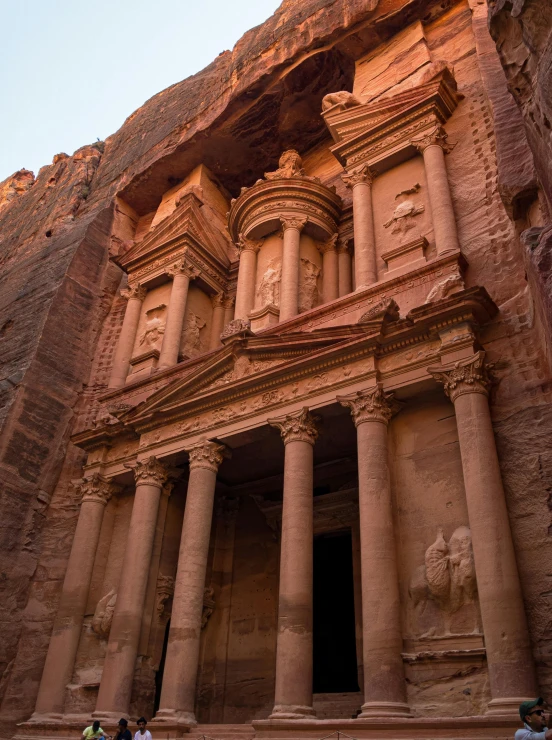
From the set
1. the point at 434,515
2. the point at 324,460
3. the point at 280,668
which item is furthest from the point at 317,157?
the point at 280,668

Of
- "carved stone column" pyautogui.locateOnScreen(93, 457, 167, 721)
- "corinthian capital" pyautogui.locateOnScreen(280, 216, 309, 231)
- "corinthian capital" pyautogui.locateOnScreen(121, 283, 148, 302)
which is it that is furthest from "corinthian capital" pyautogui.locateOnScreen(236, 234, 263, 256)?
"carved stone column" pyautogui.locateOnScreen(93, 457, 167, 721)

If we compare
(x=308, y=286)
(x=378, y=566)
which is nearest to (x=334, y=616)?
(x=378, y=566)

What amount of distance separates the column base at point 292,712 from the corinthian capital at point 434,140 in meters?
11.6

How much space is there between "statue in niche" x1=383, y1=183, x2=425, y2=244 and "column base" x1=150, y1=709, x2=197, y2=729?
9.99 meters

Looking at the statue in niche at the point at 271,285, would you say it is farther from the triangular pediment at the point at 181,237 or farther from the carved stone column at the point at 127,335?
the carved stone column at the point at 127,335

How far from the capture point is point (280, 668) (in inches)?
379

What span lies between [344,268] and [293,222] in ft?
6.06

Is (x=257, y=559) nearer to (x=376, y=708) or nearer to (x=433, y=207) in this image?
(x=376, y=708)

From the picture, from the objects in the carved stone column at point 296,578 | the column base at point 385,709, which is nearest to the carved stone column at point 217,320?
the carved stone column at point 296,578

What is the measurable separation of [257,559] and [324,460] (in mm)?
2839

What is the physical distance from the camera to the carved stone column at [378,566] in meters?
8.69

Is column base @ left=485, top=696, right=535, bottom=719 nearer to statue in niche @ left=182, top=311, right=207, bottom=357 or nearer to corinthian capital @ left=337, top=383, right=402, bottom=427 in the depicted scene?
corinthian capital @ left=337, top=383, right=402, bottom=427

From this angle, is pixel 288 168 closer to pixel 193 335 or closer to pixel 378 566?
pixel 193 335

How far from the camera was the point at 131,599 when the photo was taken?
12.5m
